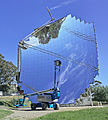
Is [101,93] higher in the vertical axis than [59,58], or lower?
lower

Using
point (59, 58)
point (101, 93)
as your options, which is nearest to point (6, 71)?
point (101, 93)

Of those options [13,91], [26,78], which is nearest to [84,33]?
[26,78]

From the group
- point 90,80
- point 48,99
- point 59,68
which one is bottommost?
point 48,99

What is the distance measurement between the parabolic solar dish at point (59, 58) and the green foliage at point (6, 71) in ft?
106

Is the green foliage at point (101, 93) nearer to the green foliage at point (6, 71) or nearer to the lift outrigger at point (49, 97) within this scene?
the lift outrigger at point (49, 97)

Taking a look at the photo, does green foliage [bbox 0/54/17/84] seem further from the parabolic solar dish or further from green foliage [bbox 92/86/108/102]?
the parabolic solar dish

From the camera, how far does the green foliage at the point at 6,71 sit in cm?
4412

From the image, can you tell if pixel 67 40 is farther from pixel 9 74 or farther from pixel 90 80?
pixel 9 74

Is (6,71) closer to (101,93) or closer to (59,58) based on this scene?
(101,93)

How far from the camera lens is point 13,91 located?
61.9 metres

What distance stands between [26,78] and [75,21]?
6856 mm

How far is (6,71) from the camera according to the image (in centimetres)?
4472

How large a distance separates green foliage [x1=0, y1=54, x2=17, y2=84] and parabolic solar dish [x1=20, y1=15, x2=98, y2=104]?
32.5 metres

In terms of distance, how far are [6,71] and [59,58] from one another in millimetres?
34017
